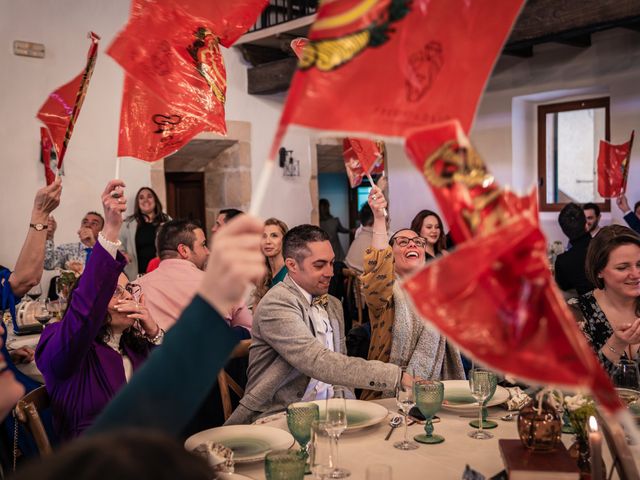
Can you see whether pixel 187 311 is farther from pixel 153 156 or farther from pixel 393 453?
pixel 153 156

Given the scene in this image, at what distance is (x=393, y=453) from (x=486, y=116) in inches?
248

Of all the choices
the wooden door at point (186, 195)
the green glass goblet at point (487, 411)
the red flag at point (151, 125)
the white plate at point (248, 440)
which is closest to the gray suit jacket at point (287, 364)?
the green glass goblet at point (487, 411)

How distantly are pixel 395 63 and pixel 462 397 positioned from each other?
1.55 meters

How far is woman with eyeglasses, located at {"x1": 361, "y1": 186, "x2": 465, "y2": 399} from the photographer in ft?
10.2

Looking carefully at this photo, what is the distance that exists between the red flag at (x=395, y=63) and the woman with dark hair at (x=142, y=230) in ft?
19.2

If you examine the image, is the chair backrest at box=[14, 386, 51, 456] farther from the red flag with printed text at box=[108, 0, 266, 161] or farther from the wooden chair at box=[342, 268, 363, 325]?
the wooden chair at box=[342, 268, 363, 325]

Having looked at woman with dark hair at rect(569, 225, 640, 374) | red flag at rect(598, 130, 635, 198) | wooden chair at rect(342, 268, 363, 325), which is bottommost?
wooden chair at rect(342, 268, 363, 325)

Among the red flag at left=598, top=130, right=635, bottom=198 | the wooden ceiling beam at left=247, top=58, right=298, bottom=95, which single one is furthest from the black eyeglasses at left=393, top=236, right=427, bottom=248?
the wooden ceiling beam at left=247, top=58, right=298, bottom=95

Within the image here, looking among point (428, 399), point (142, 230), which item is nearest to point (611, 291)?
point (428, 399)

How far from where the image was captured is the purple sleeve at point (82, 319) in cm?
220

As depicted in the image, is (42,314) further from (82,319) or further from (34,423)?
(34,423)

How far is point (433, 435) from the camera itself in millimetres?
2162

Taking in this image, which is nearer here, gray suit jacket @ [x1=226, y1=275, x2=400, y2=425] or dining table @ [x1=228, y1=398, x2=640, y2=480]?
dining table @ [x1=228, y1=398, x2=640, y2=480]

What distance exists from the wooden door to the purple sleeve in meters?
6.36
